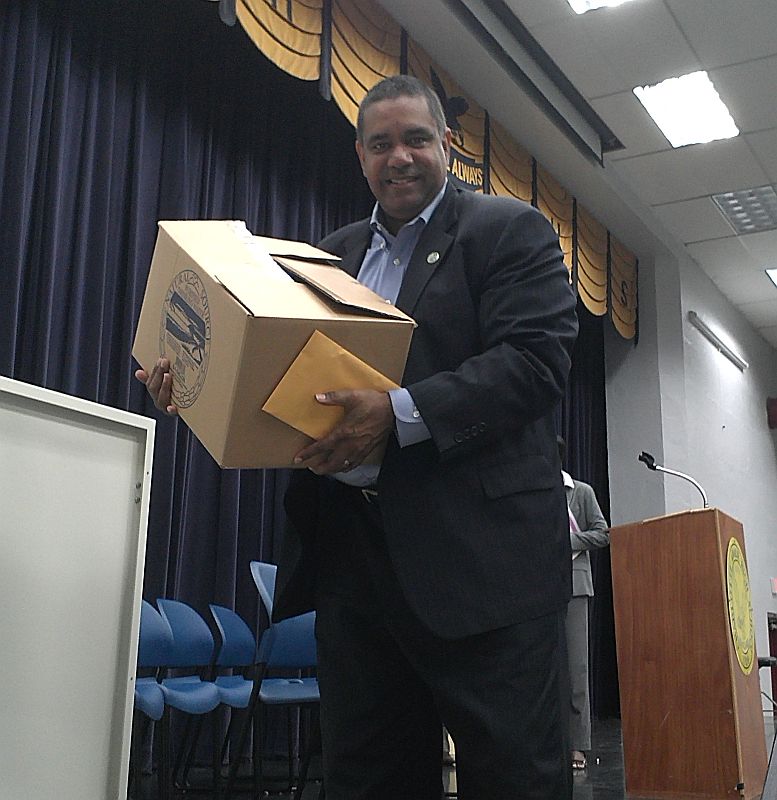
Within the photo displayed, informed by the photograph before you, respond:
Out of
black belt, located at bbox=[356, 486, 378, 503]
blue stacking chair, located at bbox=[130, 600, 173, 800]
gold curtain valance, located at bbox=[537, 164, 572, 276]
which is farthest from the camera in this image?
gold curtain valance, located at bbox=[537, 164, 572, 276]

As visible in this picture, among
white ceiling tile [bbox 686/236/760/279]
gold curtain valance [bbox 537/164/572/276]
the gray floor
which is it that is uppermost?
white ceiling tile [bbox 686/236/760/279]

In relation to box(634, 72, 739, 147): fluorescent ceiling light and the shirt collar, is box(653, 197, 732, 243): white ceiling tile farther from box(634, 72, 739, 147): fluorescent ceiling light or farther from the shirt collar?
the shirt collar

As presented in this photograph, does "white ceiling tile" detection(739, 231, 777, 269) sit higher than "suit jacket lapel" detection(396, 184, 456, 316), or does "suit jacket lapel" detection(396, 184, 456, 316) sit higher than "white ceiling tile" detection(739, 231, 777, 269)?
"white ceiling tile" detection(739, 231, 777, 269)

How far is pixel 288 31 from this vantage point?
3.30 m

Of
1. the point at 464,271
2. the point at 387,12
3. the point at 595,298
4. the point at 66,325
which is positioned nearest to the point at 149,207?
the point at 66,325

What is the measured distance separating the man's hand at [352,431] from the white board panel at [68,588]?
0.80 meters

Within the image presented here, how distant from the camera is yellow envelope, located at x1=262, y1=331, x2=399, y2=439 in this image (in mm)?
985

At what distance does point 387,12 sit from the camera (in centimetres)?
410

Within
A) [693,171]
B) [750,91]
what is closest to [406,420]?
[750,91]

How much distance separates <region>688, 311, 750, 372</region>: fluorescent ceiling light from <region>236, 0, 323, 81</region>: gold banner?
161 inches

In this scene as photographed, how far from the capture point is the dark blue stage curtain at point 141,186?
9.57ft

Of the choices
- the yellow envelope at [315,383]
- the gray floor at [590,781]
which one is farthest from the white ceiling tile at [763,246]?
the yellow envelope at [315,383]

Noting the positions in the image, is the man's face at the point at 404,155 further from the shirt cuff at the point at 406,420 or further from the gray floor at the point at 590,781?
the gray floor at the point at 590,781

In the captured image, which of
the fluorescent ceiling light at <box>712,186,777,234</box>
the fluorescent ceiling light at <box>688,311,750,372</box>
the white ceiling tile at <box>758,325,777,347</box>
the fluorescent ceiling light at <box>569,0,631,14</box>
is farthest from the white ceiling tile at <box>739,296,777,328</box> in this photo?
the fluorescent ceiling light at <box>569,0,631,14</box>
